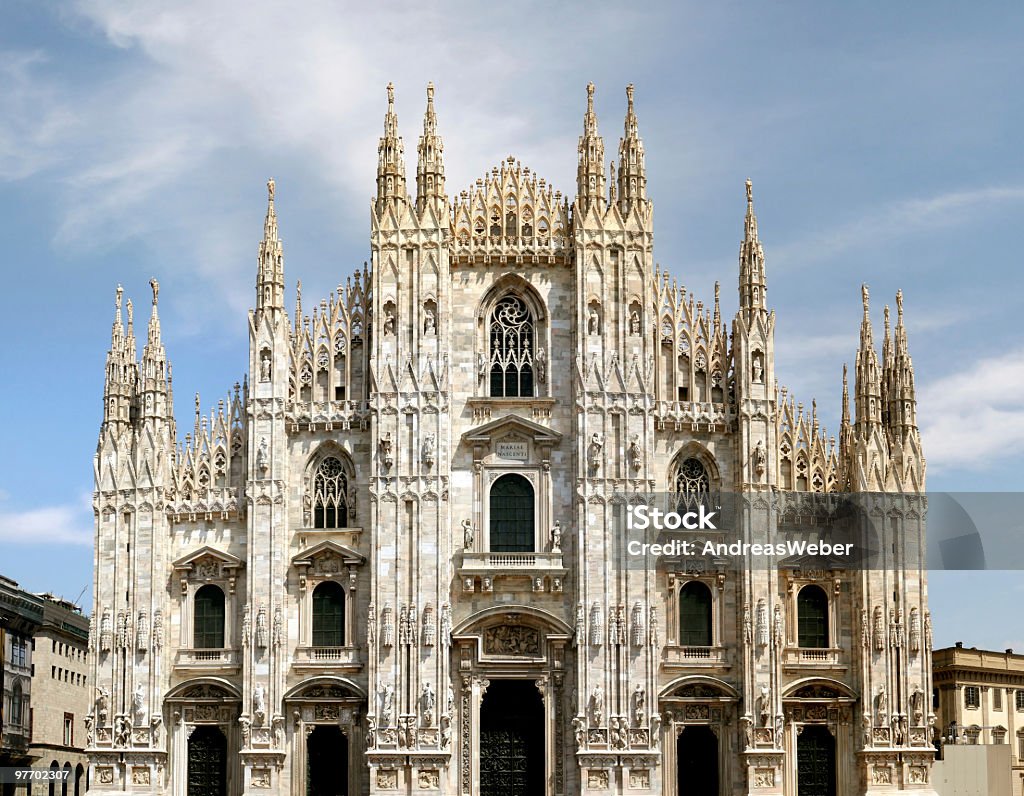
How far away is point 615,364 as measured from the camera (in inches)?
2095

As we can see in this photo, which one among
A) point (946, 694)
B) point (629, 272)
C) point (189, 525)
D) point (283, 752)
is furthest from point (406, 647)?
point (946, 694)

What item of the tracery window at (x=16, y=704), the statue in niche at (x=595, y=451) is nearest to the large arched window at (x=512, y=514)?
the statue in niche at (x=595, y=451)

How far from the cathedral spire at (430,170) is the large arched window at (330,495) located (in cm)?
950

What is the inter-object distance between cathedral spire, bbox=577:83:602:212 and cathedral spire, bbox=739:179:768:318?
5.27 metres

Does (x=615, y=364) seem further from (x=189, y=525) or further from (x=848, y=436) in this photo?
(x=189, y=525)

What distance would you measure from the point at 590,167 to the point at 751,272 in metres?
6.74

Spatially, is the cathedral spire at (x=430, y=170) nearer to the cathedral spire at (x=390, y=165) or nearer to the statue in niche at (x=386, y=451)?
the cathedral spire at (x=390, y=165)

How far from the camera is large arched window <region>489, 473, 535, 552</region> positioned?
53094 millimetres

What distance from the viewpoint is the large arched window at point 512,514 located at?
53.1 metres

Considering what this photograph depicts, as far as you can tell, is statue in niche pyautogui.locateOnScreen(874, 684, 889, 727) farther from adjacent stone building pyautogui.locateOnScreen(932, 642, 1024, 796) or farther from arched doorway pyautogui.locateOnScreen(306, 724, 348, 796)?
adjacent stone building pyautogui.locateOnScreen(932, 642, 1024, 796)

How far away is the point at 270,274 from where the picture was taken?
54406 millimetres

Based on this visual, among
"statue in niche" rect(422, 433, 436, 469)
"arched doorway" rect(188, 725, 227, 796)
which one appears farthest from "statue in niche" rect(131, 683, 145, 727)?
"statue in niche" rect(422, 433, 436, 469)

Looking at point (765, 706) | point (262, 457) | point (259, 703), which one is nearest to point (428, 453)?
point (262, 457)

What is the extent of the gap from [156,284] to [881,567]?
27359 mm
